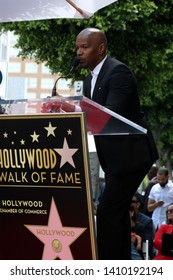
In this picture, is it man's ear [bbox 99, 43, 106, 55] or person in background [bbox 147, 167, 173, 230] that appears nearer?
man's ear [bbox 99, 43, 106, 55]

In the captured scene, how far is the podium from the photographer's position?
3490mm

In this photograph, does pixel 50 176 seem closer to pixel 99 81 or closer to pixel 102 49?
pixel 99 81

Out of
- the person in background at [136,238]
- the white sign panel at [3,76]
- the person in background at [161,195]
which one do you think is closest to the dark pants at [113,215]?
the person in background at [136,238]

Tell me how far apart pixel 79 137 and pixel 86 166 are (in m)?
0.14

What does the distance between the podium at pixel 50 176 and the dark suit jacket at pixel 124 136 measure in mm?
251

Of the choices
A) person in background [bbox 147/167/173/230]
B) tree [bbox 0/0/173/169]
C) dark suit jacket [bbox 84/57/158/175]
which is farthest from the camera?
tree [bbox 0/0/173/169]

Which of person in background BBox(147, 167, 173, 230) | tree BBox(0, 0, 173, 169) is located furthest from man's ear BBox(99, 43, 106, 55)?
tree BBox(0, 0, 173, 169)

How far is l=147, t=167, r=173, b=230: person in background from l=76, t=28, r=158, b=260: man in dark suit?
6.88 metres

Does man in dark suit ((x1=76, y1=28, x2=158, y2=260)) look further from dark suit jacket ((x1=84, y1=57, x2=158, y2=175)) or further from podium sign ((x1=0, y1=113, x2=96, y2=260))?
podium sign ((x1=0, y1=113, x2=96, y2=260))

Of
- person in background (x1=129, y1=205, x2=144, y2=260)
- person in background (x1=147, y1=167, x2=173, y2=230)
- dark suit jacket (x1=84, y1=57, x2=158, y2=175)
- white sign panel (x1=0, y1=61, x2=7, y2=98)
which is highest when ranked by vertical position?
dark suit jacket (x1=84, y1=57, x2=158, y2=175)

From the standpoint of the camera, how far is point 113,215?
3.91 metres

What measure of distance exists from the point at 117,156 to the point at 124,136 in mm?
116
